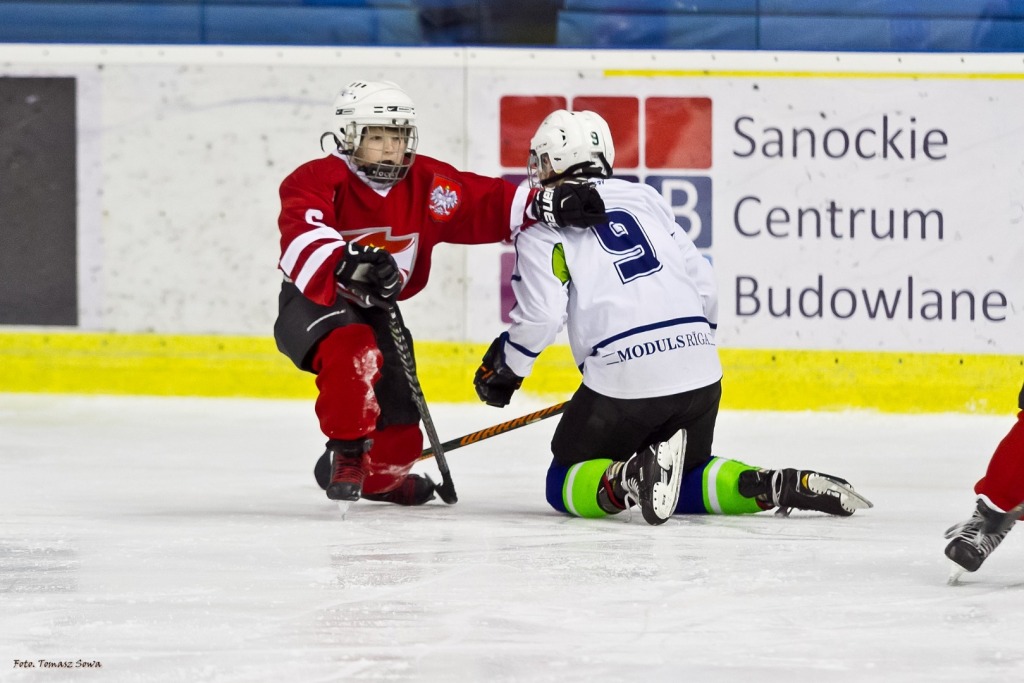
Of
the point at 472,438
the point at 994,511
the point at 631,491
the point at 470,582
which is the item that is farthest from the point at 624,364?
the point at 994,511

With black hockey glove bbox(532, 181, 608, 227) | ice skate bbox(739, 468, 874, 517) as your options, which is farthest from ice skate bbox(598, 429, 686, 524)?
black hockey glove bbox(532, 181, 608, 227)

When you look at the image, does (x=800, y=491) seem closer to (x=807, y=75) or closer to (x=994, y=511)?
(x=994, y=511)

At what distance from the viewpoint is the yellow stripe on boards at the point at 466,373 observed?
4625 millimetres

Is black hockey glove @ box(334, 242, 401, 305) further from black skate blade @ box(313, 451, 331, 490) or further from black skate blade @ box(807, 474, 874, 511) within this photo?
black skate blade @ box(807, 474, 874, 511)

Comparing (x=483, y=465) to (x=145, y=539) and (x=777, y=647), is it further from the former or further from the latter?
(x=777, y=647)

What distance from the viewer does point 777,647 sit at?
69.9 inches

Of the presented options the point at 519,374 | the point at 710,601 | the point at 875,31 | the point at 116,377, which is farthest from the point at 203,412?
the point at 710,601

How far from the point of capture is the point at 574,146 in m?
2.90

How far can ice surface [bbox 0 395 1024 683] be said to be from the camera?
1712 mm

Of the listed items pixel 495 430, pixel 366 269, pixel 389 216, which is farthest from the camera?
pixel 495 430

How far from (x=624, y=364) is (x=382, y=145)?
644 mm

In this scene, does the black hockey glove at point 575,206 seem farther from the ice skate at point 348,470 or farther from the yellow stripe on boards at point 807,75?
the yellow stripe on boards at point 807,75

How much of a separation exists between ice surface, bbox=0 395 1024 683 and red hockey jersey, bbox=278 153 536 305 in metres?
0.48

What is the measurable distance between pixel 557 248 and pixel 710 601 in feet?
3.09
